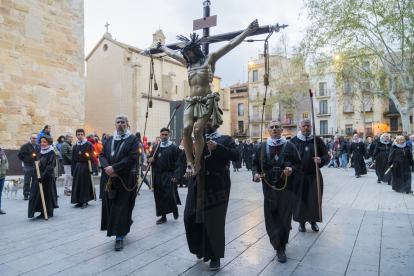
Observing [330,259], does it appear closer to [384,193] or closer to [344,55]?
[384,193]

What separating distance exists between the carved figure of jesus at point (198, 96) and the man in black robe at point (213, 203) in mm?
205

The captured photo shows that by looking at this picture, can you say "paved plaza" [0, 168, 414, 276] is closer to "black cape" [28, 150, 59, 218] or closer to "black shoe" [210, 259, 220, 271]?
"black shoe" [210, 259, 220, 271]

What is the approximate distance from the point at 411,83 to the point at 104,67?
2373cm

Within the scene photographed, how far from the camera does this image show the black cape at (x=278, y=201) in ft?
12.7

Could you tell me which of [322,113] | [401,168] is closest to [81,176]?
[401,168]

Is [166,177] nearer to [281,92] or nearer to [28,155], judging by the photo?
[28,155]

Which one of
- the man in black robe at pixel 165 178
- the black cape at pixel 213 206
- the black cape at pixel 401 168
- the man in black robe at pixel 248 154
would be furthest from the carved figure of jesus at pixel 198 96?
the man in black robe at pixel 248 154

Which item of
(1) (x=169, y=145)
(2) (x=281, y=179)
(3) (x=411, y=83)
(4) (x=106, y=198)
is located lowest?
(4) (x=106, y=198)

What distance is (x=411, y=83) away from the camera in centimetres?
1831

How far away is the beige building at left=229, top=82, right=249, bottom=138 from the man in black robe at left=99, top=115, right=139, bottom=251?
39721mm

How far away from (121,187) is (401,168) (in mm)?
8357

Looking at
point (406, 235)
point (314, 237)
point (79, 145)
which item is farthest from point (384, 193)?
point (79, 145)

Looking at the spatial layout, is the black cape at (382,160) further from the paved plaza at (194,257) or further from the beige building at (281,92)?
the beige building at (281,92)

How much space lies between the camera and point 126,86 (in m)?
25.4
